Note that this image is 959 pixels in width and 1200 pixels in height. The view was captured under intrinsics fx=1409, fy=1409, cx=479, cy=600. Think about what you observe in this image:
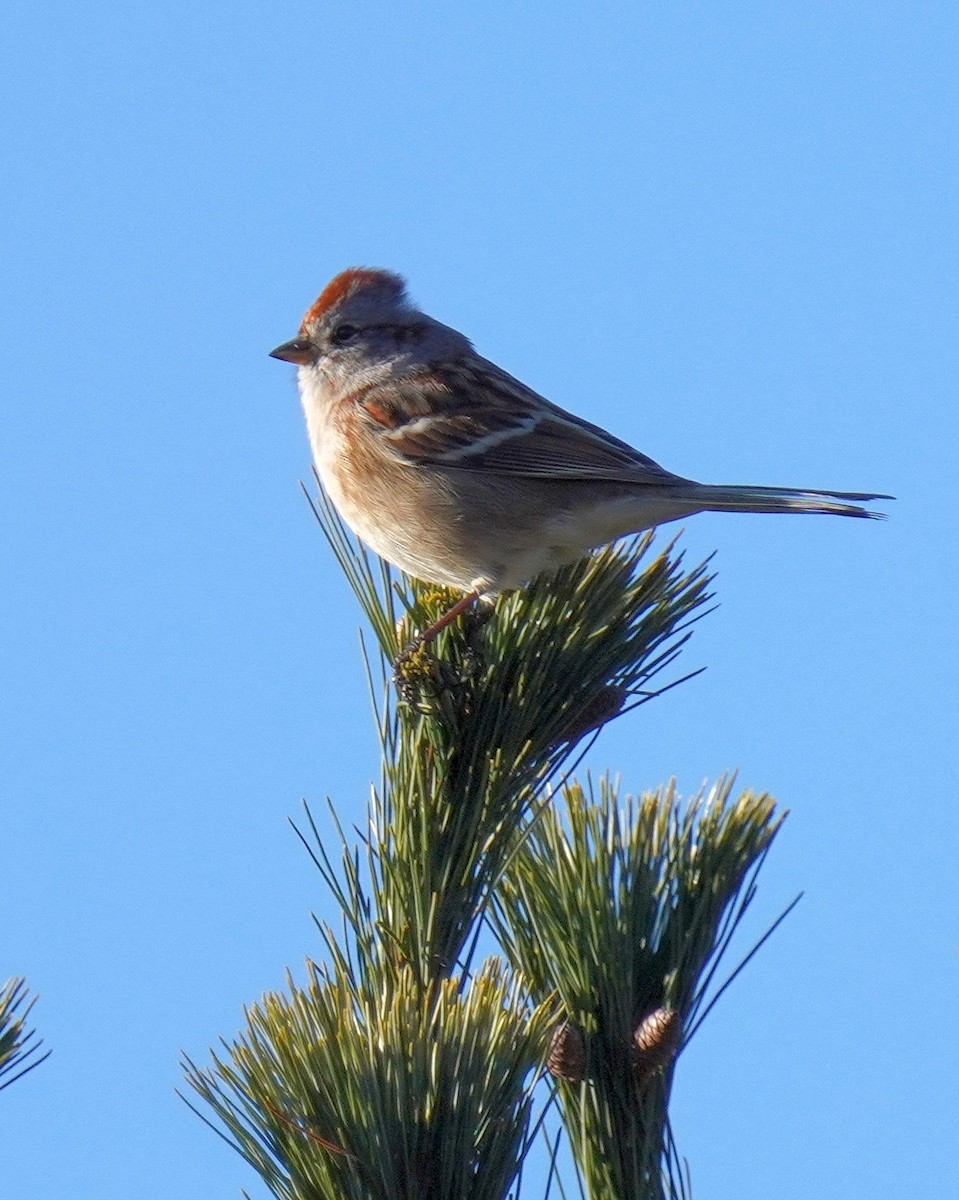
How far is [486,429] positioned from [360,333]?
0.60 m

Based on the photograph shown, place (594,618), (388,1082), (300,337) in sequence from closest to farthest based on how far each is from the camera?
(388,1082)
(594,618)
(300,337)

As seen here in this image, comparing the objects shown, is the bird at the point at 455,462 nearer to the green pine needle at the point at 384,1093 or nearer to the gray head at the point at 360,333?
the gray head at the point at 360,333

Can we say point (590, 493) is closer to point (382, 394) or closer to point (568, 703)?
point (382, 394)

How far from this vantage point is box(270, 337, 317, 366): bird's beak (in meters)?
3.96

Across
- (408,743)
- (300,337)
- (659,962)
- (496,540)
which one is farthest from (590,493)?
(659,962)

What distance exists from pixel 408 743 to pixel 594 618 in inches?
14.9

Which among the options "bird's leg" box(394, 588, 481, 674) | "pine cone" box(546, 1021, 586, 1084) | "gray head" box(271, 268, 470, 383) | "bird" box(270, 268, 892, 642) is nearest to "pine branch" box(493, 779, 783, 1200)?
"pine cone" box(546, 1021, 586, 1084)

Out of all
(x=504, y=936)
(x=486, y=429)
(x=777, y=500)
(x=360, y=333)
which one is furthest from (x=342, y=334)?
(x=504, y=936)

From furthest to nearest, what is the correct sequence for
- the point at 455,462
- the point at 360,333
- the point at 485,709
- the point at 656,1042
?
the point at 360,333, the point at 455,462, the point at 485,709, the point at 656,1042

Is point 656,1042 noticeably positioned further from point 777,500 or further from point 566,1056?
point 777,500

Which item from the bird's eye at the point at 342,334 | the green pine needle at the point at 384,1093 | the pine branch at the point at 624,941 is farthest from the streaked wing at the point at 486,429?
the green pine needle at the point at 384,1093

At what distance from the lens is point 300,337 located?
4.00 meters

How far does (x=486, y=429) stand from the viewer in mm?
3576

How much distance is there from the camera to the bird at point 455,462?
3.08 m
